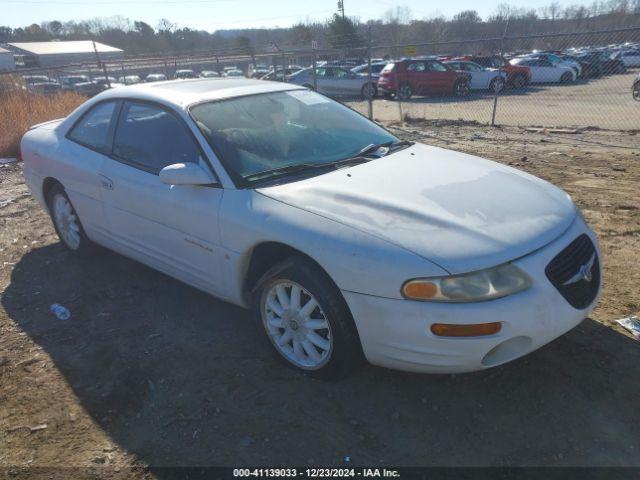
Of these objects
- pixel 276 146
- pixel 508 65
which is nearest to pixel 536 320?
pixel 276 146

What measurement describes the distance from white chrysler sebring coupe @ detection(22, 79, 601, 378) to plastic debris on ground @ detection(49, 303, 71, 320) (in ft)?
1.98

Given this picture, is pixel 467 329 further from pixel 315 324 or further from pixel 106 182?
pixel 106 182

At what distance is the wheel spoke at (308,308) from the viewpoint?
275 cm

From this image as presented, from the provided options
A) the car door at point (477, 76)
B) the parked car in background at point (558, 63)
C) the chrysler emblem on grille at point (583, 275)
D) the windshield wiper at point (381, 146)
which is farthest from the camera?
the parked car in background at point (558, 63)

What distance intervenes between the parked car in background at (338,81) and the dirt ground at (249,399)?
1901 cm

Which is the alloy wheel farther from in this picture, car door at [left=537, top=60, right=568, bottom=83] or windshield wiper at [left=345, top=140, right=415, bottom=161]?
car door at [left=537, top=60, right=568, bottom=83]

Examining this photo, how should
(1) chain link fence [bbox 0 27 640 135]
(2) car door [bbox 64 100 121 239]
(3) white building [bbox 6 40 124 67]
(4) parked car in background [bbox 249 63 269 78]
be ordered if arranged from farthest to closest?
(3) white building [bbox 6 40 124 67] < (4) parked car in background [bbox 249 63 269 78] < (1) chain link fence [bbox 0 27 640 135] < (2) car door [bbox 64 100 121 239]

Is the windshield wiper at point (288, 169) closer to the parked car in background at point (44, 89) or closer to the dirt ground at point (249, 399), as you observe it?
the dirt ground at point (249, 399)

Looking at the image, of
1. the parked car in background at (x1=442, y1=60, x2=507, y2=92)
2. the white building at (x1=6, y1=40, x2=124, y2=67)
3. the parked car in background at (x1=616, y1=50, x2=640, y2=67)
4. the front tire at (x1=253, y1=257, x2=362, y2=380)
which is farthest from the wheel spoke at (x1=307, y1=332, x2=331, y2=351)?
the white building at (x1=6, y1=40, x2=124, y2=67)

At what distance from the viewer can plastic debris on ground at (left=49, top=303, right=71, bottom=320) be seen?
12.6 feet

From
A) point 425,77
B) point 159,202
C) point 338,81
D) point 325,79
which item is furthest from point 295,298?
point 325,79

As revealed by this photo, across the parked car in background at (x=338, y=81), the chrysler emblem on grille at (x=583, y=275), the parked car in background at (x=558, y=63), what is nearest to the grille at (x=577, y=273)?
the chrysler emblem on grille at (x=583, y=275)

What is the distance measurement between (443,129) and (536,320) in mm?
9942

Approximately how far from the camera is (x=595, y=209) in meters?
5.30
